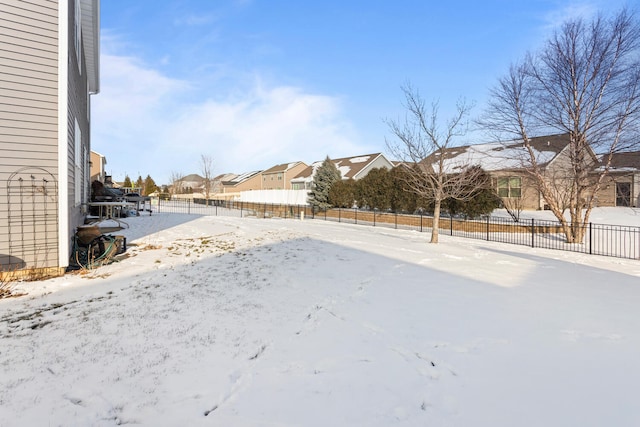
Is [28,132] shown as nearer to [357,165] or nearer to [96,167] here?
[96,167]

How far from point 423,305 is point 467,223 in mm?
12574

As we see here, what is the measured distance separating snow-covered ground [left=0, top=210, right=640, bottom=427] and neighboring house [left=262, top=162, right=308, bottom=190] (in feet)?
141

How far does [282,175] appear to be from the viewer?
5066 centimetres

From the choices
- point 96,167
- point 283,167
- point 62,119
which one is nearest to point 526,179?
point 62,119

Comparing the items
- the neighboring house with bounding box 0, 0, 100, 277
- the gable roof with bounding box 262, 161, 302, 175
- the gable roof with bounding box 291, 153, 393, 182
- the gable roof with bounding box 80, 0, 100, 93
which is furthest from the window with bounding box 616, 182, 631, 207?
the gable roof with bounding box 262, 161, 302, 175

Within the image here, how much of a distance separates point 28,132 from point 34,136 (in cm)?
10

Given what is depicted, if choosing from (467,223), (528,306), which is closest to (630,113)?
(467,223)

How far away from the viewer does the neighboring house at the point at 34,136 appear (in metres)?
5.87

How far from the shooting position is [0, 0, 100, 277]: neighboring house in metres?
5.87

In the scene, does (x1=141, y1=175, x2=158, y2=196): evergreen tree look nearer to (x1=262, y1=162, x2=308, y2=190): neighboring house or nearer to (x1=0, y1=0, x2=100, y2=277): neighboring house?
(x1=262, y1=162, x2=308, y2=190): neighboring house

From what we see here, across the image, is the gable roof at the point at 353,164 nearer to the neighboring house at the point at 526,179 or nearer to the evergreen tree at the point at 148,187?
the neighboring house at the point at 526,179

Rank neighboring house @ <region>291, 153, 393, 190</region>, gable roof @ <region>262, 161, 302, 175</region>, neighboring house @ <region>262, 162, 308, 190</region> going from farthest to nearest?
gable roof @ <region>262, 161, 302, 175</region> < neighboring house @ <region>262, 162, 308, 190</region> < neighboring house @ <region>291, 153, 393, 190</region>

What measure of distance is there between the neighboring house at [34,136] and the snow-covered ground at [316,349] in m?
0.76

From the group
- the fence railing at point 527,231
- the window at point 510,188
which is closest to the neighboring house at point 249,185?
the fence railing at point 527,231
